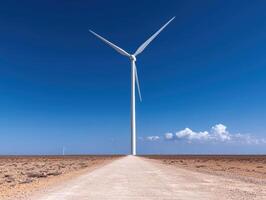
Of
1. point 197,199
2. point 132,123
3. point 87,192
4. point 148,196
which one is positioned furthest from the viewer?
point 132,123

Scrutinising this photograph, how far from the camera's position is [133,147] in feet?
354

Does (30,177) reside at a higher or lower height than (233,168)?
lower

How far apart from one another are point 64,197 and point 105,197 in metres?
1.89

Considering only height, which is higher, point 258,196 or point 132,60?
point 132,60

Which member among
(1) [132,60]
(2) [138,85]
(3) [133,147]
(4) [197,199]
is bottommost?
(4) [197,199]

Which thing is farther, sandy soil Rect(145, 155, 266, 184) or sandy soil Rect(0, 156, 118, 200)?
sandy soil Rect(145, 155, 266, 184)

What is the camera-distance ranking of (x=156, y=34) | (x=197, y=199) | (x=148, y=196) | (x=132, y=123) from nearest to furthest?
(x=197, y=199) → (x=148, y=196) → (x=156, y=34) → (x=132, y=123)

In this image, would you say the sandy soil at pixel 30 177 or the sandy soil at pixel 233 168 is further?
the sandy soil at pixel 233 168

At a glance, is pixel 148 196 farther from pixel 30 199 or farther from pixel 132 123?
pixel 132 123

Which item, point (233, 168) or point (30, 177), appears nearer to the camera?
point (30, 177)

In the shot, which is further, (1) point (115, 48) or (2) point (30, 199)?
(1) point (115, 48)

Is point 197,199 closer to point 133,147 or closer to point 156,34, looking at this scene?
point 156,34

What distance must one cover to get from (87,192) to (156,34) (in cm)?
7649

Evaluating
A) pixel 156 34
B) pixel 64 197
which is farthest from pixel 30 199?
pixel 156 34
